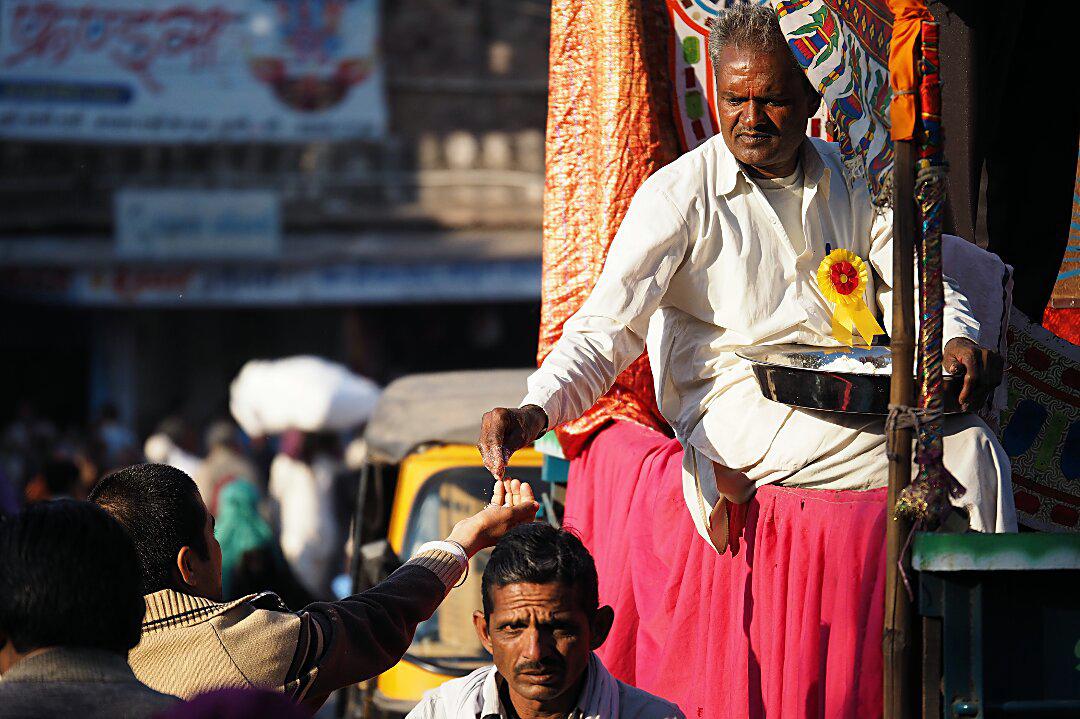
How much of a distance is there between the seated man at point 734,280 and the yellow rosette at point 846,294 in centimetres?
1

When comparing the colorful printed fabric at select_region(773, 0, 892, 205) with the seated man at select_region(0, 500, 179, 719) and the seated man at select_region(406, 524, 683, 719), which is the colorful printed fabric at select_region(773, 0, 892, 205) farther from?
the seated man at select_region(0, 500, 179, 719)

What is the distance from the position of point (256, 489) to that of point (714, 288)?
24.6ft

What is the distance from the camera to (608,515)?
13.1ft

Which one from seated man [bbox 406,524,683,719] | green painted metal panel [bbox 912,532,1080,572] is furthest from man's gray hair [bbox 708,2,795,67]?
green painted metal panel [bbox 912,532,1080,572]

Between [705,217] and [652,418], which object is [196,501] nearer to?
[705,217]

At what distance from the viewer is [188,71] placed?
18.0 m

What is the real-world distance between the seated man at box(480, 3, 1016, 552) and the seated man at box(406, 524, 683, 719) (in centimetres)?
34

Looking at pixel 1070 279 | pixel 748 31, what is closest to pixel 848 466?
pixel 748 31

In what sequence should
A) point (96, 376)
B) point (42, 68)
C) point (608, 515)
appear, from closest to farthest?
point (608, 515), point (42, 68), point (96, 376)

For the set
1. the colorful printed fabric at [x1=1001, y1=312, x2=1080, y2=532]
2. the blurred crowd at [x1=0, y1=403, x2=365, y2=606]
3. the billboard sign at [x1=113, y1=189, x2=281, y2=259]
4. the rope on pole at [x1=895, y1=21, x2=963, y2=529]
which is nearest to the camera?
the rope on pole at [x1=895, y1=21, x2=963, y2=529]

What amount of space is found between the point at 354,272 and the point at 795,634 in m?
15.8

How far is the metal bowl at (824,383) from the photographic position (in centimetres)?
287

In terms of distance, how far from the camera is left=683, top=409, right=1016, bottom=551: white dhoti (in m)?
2.78

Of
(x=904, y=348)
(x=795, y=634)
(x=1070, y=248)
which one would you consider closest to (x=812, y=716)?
(x=795, y=634)
